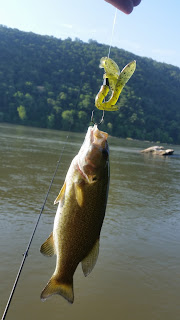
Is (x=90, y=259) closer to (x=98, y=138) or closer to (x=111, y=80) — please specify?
(x=98, y=138)

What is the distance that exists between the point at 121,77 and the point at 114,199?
10.7m

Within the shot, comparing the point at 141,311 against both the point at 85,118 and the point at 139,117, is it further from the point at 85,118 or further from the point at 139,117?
the point at 139,117

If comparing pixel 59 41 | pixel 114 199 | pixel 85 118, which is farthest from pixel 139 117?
pixel 114 199

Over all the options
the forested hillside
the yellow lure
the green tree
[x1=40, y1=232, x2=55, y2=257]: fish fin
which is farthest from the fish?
the green tree

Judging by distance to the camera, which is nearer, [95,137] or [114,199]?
[95,137]

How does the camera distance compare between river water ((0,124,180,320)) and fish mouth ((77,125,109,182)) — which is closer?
fish mouth ((77,125,109,182))

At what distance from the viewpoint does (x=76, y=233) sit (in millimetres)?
2721

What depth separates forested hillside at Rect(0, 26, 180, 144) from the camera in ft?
251

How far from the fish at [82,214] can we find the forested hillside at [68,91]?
6405 cm

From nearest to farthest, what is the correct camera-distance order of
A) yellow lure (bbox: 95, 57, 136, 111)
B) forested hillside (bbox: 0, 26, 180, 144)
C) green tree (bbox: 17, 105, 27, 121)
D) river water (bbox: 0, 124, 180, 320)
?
yellow lure (bbox: 95, 57, 136, 111) → river water (bbox: 0, 124, 180, 320) → green tree (bbox: 17, 105, 27, 121) → forested hillside (bbox: 0, 26, 180, 144)

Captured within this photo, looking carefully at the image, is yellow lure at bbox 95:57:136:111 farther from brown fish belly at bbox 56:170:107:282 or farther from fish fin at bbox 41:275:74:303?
fish fin at bbox 41:275:74:303

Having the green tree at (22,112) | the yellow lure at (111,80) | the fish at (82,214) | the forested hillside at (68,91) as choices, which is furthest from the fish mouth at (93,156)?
the green tree at (22,112)

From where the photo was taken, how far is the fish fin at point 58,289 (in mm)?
2703

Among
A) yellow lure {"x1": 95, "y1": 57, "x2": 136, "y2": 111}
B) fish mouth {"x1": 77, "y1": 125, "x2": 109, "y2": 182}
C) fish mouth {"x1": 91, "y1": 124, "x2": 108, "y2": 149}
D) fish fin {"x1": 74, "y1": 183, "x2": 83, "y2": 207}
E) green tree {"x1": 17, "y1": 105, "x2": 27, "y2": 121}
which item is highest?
yellow lure {"x1": 95, "y1": 57, "x2": 136, "y2": 111}
